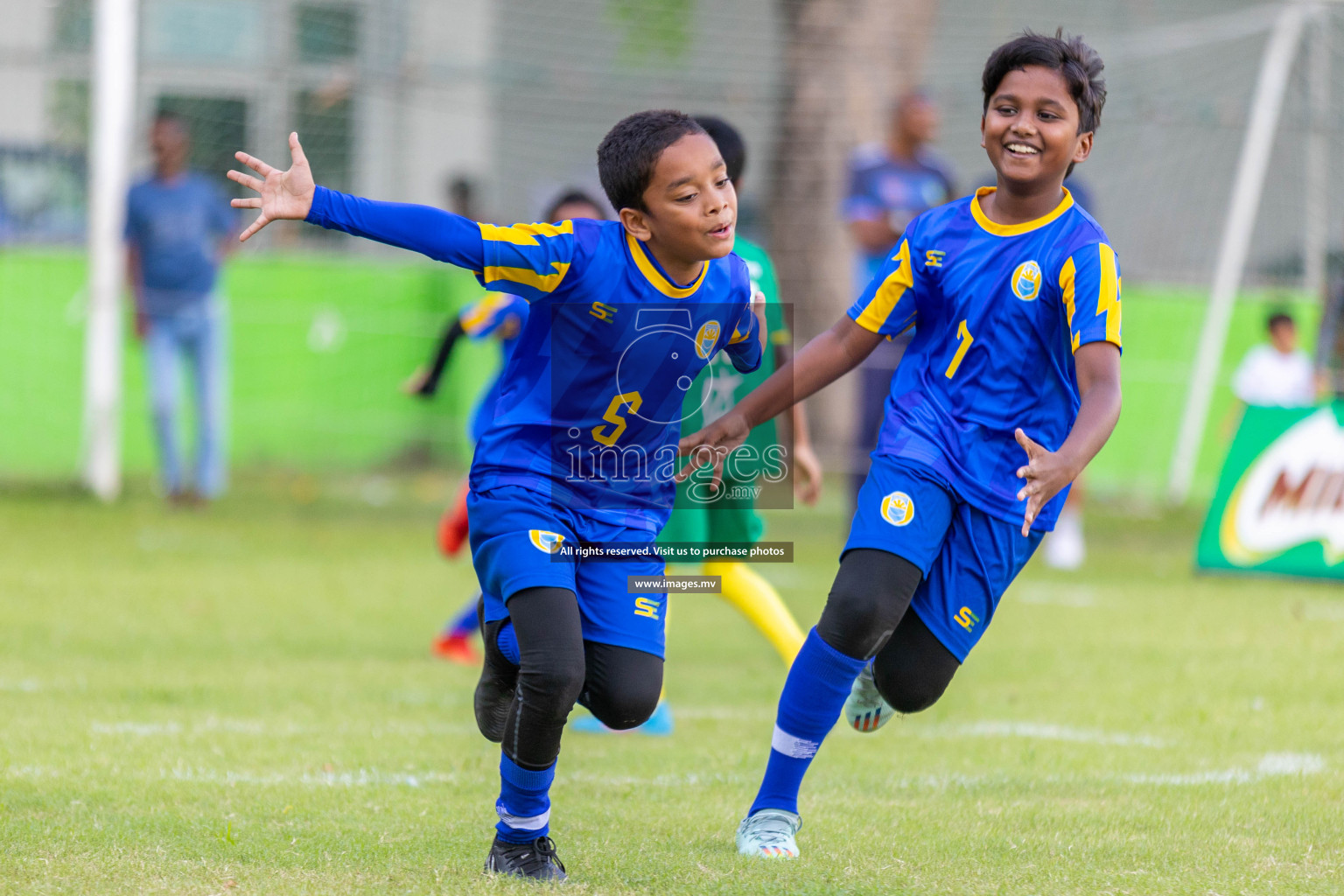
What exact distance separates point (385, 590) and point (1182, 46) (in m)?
8.63

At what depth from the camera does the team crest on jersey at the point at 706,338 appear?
4.03 metres

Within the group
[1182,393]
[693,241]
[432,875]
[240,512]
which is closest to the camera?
[432,875]

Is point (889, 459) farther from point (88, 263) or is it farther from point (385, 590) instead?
point (88, 263)

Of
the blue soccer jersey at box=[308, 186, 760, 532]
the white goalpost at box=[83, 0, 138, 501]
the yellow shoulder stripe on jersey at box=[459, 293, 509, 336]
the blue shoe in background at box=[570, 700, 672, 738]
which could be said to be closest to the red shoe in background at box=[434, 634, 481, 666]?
the blue shoe in background at box=[570, 700, 672, 738]

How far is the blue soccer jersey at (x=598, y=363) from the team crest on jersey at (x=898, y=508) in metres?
0.60

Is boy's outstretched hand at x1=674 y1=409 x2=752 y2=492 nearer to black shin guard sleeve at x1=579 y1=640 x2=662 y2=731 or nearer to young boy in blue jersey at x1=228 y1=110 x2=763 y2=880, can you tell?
young boy in blue jersey at x1=228 y1=110 x2=763 y2=880

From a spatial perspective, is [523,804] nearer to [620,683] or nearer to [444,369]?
[620,683]

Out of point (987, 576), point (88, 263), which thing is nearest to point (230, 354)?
point (88, 263)

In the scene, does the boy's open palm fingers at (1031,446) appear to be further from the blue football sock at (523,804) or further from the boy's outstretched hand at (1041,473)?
the blue football sock at (523,804)

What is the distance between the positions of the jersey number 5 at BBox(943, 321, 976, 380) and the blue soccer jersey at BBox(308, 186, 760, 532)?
1.85ft

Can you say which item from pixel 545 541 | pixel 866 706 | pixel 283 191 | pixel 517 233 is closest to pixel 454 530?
pixel 866 706

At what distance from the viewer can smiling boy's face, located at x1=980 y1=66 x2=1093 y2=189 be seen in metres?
3.92

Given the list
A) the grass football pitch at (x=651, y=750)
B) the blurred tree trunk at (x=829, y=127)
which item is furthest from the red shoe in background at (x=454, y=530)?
the blurred tree trunk at (x=829, y=127)

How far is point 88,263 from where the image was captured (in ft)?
38.0
